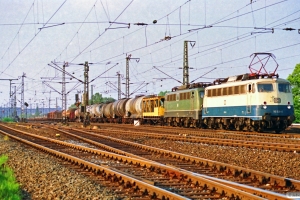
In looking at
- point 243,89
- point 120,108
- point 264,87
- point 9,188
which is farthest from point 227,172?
point 120,108

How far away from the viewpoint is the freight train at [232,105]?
91.5 feet

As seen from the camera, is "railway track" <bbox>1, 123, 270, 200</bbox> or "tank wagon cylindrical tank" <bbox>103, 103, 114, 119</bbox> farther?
"tank wagon cylindrical tank" <bbox>103, 103, 114, 119</bbox>

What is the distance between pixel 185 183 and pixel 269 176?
1926 mm

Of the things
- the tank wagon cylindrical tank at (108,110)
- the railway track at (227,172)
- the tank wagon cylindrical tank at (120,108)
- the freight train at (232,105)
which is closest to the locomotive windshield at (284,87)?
the freight train at (232,105)

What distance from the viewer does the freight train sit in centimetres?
2788

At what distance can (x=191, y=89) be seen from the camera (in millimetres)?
37469

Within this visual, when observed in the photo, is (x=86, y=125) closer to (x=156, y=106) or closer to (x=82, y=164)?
(x=156, y=106)

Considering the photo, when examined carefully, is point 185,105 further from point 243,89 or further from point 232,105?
point 243,89

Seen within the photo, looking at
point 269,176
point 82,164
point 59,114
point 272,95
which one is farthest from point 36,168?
point 59,114

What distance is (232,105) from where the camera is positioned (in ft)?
100

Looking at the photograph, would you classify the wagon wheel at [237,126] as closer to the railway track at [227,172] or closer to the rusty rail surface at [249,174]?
the railway track at [227,172]

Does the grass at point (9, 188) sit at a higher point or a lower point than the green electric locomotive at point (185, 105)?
lower

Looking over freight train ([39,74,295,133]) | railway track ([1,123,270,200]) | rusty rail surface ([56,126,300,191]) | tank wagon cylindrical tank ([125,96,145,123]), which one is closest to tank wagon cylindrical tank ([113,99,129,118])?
tank wagon cylindrical tank ([125,96,145,123])

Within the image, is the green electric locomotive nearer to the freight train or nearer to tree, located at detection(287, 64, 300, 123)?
the freight train
